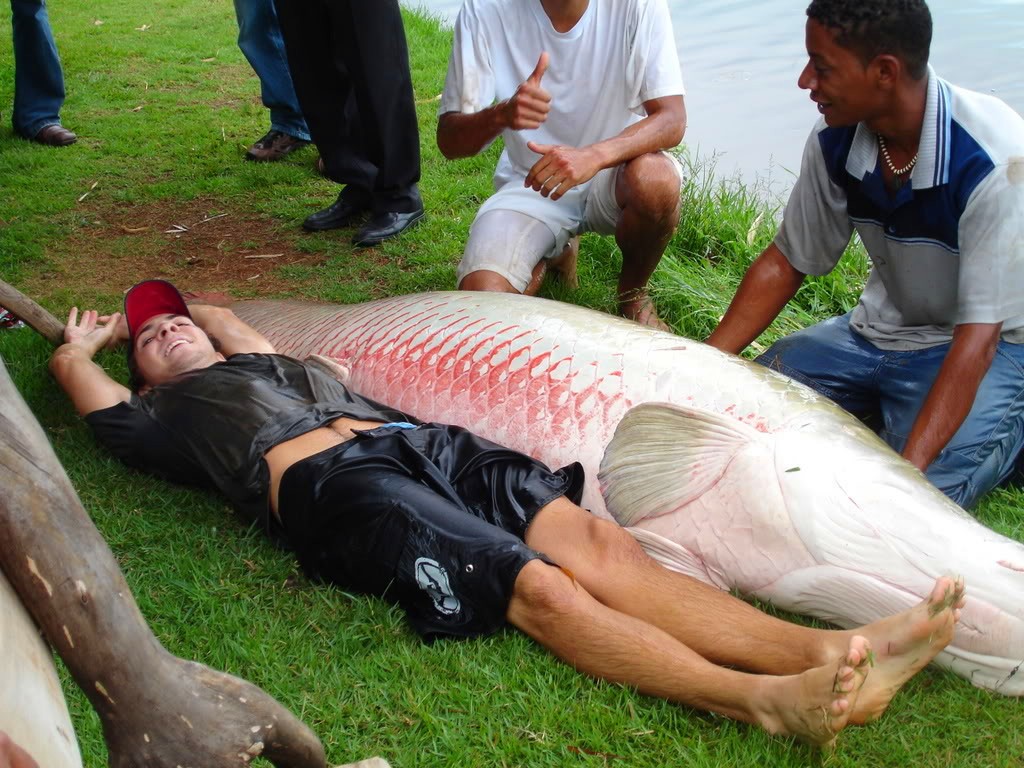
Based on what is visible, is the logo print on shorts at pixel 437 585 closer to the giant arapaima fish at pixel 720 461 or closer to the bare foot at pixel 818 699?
the giant arapaima fish at pixel 720 461

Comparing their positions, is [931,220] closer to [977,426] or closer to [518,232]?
[977,426]

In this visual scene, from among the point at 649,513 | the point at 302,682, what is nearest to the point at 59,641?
the point at 302,682

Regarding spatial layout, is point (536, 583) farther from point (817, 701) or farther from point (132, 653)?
point (132, 653)

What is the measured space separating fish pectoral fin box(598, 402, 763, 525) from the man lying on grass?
0.35ft

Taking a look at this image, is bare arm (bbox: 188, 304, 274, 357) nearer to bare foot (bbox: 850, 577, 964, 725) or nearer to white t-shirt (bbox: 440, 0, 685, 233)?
white t-shirt (bbox: 440, 0, 685, 233)

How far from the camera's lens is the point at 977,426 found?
9.95 feet

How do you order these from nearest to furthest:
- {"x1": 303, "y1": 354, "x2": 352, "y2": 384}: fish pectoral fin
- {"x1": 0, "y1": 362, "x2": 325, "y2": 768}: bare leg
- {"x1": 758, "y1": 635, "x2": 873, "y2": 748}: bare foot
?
{"x1": 0, "y1": 362, "x2": 325, "y2": 768}: bare leg → {"x1": 758, "y1": 635, "x2": 873, "y2": 748}: bare foot → {"x1": 303, "y1": 354, "x2": 352, "y2": 384}: fish pectoral fin

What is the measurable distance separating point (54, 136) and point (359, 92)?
280 centimetres

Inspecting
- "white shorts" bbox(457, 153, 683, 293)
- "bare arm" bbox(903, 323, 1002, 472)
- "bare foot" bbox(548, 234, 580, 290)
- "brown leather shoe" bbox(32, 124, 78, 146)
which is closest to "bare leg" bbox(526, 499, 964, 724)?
"bare arm" bbox(903, 323, 1002, 472)

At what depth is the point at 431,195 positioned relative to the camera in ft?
18.8

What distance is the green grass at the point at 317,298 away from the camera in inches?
86.3

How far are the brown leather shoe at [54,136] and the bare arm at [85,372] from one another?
11.6ft

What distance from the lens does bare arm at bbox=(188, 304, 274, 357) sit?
3.39m

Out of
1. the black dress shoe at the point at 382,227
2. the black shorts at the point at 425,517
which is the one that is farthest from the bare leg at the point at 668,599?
the black dress shoe at the point at 382,227
